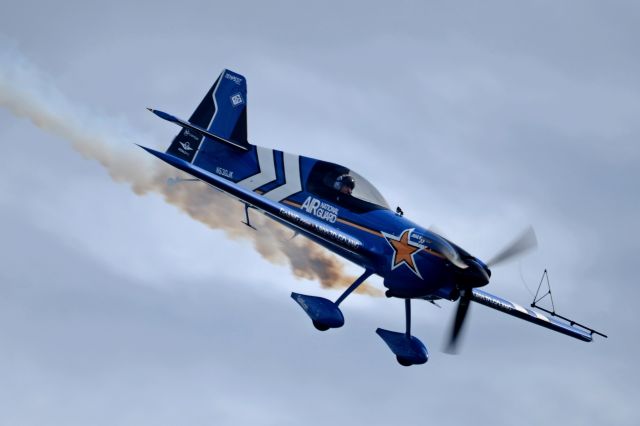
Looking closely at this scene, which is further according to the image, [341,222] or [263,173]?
[263,173]

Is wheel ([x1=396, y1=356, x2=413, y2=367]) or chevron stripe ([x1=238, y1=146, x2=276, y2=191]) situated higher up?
chevron stripe ([x1=238, y1=146, x2=276, y2=191])

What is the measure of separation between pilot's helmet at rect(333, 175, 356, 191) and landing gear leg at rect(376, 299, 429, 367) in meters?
3.58

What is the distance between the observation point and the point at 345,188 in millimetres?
27703

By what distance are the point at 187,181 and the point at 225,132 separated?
2052 mm

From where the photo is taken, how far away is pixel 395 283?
2645cm

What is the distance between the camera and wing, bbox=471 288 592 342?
29.3 meters

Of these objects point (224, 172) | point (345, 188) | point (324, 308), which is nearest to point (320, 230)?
point (345, 188)

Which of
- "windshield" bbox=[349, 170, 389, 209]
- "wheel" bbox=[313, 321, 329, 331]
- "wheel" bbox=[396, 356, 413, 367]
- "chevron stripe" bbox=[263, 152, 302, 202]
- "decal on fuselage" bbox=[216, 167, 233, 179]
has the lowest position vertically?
"wheel" bbox=[313, 321, 329, 331]

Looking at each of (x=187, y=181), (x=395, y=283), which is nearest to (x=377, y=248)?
(x=395, y=283)

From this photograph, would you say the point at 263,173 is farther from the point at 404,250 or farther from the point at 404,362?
the point at 404,362

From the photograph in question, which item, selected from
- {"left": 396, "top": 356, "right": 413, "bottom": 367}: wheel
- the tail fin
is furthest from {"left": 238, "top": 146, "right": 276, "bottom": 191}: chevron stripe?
{"left": 396, "top": 356, "right": 413, "bottom": 367}: wheel

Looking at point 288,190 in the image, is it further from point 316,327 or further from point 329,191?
point 316,327

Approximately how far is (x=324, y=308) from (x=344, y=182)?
144 inches

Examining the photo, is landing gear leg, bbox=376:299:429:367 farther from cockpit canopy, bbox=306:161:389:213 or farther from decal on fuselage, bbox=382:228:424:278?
cockpit canopy, bbox=306:161:389:213
